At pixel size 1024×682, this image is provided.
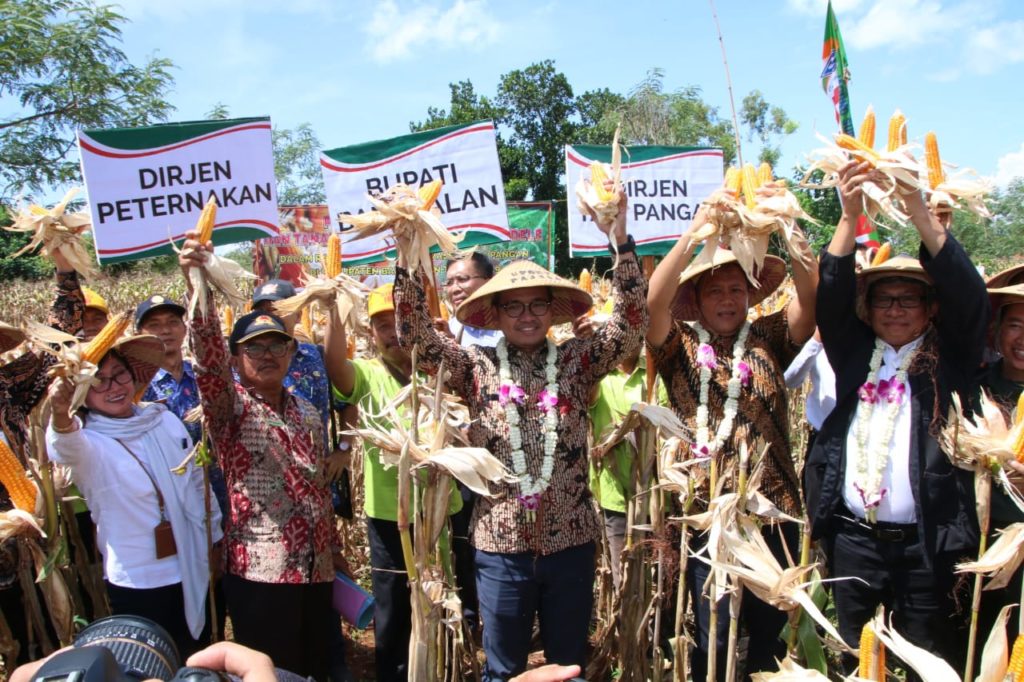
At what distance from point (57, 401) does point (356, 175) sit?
107 inches

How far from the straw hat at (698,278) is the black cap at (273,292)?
2072 mm

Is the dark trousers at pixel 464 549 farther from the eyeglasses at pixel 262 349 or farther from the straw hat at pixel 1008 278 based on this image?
the straw hat at pixel 1008 278

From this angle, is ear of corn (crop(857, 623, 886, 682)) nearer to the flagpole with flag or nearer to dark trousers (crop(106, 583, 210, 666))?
dark trousers (crop(106, 583, 210, 666))

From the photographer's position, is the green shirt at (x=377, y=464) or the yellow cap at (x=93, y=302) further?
the yellow cap at (x=93, y=302)

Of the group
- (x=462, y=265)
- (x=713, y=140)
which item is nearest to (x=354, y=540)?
(x=462, y=265)

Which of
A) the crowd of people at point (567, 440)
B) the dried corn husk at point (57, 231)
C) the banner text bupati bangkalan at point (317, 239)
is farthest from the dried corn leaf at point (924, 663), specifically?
the banner text bupati bangkalan at point (317, 239)

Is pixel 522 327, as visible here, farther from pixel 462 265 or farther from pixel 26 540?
pixel 26 540

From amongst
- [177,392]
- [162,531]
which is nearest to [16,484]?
[162,531]

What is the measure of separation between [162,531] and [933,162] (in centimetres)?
328

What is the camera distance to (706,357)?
296cm

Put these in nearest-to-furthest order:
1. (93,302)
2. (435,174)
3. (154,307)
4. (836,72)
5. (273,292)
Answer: (154,307) < (273,292) < (93,302) < (435,174) < (836,72)

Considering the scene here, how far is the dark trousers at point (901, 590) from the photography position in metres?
2.69

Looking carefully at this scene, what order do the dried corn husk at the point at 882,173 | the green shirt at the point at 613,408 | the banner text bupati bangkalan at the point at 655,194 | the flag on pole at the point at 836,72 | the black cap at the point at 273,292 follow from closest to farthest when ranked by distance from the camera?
1. the dried corn husk at the point at 882,173
2. the green shirt at the point at 613,408
3. the black cap at the point at 273,292
4. the banner text bupati bangkalan at the point at 655,194
5. the flag on pole at the point at 836,72

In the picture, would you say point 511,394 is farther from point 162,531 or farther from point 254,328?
point 162,531
